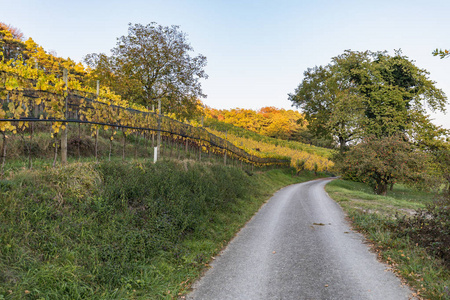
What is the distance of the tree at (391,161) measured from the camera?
18.3m

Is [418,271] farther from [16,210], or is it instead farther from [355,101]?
[355,101]

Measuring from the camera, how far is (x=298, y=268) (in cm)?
551

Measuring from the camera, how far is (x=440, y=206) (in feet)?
21.6

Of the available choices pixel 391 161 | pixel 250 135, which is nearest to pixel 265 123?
pixel 250 135

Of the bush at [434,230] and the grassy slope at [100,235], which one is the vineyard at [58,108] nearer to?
the grassy slope at [100,235]

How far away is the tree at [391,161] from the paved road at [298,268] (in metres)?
12.2

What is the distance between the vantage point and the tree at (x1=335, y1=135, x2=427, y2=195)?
18.3 metres

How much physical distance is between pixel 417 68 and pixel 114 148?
26102 mm

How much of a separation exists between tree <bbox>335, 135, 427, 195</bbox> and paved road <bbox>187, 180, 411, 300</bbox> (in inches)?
481

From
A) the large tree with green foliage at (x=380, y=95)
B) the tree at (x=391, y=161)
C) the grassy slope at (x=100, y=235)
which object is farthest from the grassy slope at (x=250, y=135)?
the grassy slope at (x=100, y=235)

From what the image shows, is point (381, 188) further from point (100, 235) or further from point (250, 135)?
point (250, 135)

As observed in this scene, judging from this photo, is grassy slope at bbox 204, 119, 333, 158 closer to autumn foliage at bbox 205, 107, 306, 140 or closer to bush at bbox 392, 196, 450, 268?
autumn foliage at bbox 205, 107, 306, 140

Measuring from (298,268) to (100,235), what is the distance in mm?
4152

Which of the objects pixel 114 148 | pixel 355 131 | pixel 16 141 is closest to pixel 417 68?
pixel 355 131
